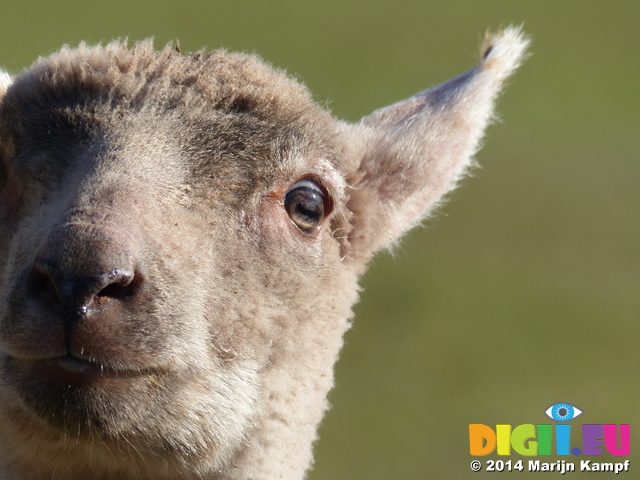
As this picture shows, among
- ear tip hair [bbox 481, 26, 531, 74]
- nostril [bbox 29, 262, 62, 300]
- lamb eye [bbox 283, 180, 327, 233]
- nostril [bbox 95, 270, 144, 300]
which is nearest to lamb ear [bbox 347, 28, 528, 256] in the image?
ear tip hair [bbox 481, 26, 531, 74]

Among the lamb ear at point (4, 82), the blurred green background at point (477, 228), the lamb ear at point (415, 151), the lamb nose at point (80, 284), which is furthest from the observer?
the blurred green background at point (477, 228)

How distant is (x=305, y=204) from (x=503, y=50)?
5.58ft

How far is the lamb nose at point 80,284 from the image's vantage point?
3039 mm

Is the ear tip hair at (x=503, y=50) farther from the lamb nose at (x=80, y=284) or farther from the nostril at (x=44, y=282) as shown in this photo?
the nostril at (x=44, y=282)

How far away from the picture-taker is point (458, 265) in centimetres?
2252

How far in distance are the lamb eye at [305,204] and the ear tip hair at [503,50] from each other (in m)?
1.36

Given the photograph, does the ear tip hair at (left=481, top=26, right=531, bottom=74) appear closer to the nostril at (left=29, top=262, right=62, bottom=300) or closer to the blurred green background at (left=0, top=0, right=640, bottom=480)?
the blurred green background at (left=0, top=0, right=640, bottom=480)

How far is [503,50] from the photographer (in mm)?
5152

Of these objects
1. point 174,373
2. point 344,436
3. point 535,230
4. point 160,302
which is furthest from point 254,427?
point 535,230

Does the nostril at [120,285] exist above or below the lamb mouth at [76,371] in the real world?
above

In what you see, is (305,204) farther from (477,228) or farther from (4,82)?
(477,228)

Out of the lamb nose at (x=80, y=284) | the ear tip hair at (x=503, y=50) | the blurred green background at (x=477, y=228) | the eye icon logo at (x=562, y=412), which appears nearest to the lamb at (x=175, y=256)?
the lamb nose at (x=80, y=284)

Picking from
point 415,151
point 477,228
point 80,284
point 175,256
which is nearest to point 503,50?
point 415,151

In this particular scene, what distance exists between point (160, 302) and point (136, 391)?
0.33 metres
